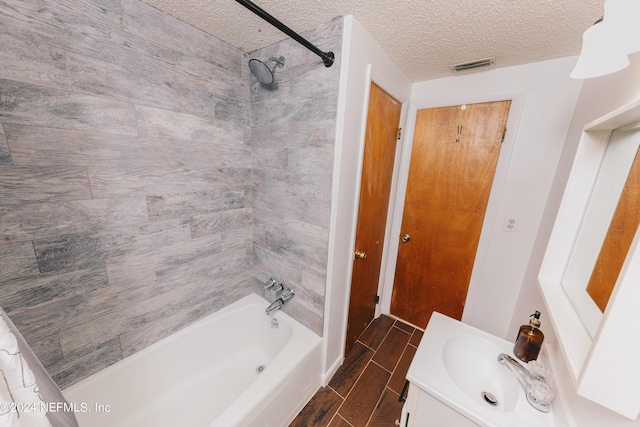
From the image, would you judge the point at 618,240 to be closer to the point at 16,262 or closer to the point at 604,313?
the point at 604,313

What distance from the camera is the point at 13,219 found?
0.89 m

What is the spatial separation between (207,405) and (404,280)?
69.3 inches

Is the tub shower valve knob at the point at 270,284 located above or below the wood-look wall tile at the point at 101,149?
below

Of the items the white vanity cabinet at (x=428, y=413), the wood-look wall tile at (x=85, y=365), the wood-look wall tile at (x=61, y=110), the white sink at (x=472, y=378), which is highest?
the wood-look wall tile at (x=61, y=110)

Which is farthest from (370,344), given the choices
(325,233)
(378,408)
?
(325,233)

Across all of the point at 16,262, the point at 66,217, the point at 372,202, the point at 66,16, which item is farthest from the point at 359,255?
the point at 66,16

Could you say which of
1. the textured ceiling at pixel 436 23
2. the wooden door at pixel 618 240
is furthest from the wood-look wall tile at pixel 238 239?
the wooden door at pixel 618 240

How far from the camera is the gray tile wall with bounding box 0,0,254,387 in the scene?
89 centimetres

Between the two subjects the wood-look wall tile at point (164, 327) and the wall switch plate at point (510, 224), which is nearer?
the wood-look wall tile at point (164, 327)

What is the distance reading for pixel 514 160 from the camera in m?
1.51

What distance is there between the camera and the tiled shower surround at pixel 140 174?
900 mm

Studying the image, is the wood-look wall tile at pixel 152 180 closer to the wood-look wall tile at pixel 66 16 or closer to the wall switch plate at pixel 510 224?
the wood-look wall tile at pixel 66 16

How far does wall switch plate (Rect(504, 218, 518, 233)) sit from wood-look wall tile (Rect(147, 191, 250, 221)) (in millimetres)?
1918

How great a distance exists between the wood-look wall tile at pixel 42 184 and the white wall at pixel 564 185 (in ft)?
6.55
